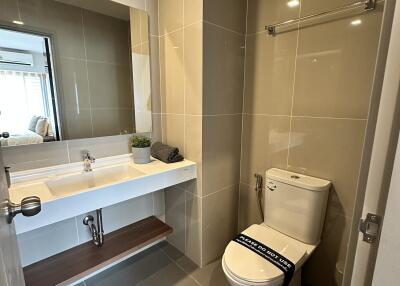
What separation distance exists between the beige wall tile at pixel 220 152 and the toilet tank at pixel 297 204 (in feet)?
1.22

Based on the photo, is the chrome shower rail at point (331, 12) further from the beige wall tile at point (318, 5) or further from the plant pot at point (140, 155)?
the plant pot at point (140, 155)

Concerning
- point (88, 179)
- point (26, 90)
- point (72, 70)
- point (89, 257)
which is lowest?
point (89, 257)

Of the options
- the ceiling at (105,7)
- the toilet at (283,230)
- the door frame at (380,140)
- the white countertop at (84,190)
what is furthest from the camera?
the ceiling at (105,7)

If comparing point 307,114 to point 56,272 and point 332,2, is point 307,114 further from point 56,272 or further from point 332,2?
point 56,272

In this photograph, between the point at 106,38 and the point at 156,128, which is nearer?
the point at 106,38

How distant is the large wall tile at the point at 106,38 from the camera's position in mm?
1475

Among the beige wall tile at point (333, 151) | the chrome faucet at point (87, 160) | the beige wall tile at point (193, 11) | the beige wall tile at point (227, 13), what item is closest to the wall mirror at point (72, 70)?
the chrome faucet at point (87, 160)

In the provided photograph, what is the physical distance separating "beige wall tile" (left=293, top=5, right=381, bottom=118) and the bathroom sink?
126cm

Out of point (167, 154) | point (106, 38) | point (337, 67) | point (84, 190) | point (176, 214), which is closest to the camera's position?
point (84, 190)

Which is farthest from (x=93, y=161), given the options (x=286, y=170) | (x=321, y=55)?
(x=321, y=55)

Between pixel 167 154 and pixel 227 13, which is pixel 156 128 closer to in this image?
pixel 167 154

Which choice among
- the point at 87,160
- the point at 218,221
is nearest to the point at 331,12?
the point at 218,221

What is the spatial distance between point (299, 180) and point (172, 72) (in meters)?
1.20

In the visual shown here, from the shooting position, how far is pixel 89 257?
1.48m
